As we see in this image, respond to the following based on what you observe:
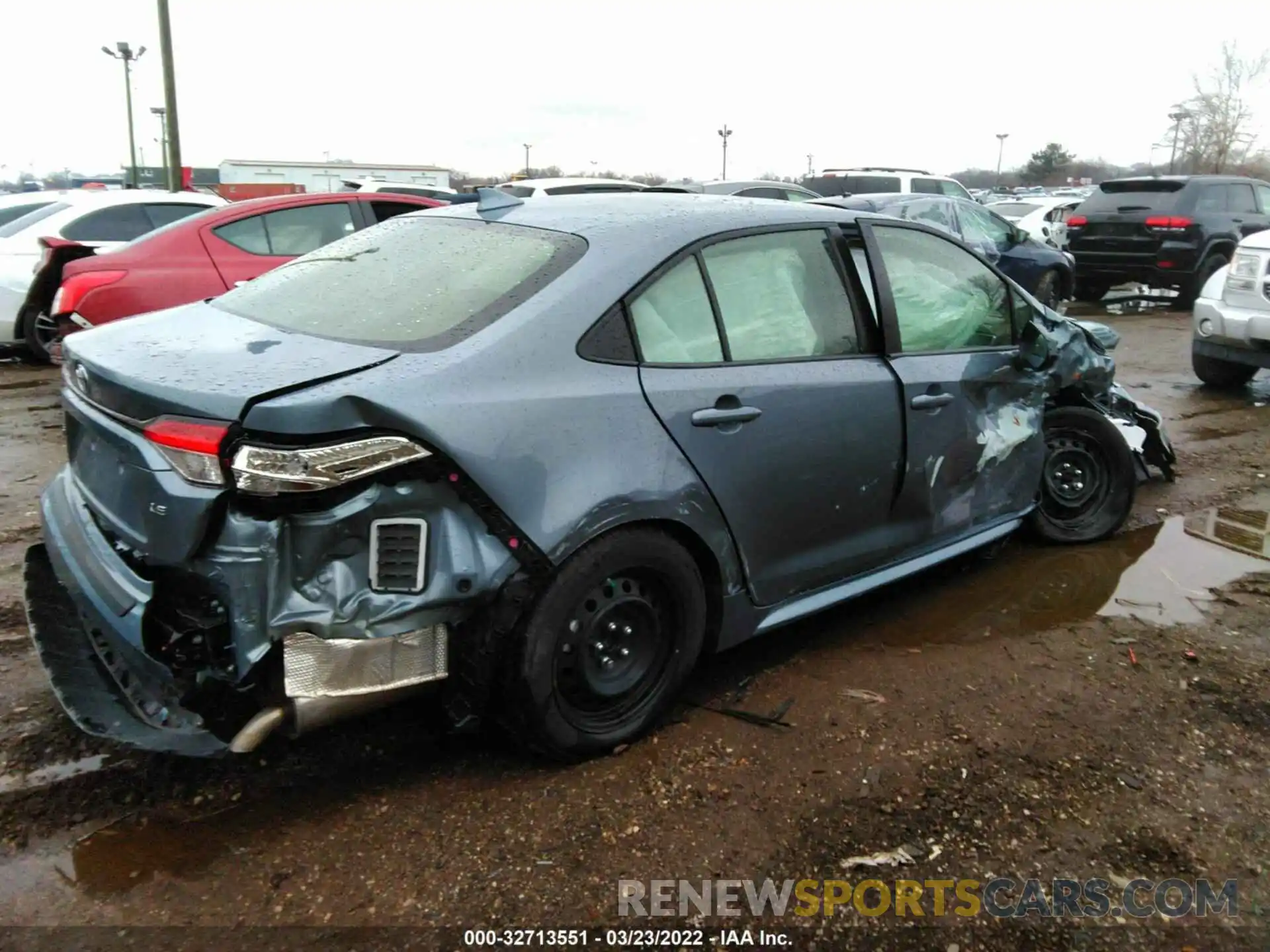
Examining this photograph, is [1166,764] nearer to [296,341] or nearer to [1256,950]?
[1256,950]

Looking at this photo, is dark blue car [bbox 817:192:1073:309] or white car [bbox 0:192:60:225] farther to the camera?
white car [bbox 0:192:60:225]

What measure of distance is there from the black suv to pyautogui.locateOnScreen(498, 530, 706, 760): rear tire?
12.9 metres

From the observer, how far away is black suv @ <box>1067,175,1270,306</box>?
1309 cm

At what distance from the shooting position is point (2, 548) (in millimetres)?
4352

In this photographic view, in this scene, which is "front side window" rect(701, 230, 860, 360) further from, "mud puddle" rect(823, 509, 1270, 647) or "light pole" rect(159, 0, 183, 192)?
"light pole" rect(159, 0, 183, 192)

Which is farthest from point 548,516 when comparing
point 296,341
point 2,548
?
A: point 2,548

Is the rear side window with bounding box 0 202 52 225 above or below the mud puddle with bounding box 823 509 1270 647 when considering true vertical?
above

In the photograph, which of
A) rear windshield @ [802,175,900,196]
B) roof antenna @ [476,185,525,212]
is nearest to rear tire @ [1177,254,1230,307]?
rear windshield @ [802,175,900,196]

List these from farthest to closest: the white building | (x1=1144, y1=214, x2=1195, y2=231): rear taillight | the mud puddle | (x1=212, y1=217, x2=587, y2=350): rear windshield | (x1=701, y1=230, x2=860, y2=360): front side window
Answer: the white building < (x1=1144, y1=214, x2=1195, y2=231): rear taillight < the mud puddle < (x1=701, y1=230, x2=860, y2=360): front side window < (x1=212, y1=217, x2=587, y2=350): rear windshield

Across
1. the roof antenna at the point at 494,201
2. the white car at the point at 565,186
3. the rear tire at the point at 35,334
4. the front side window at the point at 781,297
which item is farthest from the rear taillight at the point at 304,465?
the white car at the point at 565,186

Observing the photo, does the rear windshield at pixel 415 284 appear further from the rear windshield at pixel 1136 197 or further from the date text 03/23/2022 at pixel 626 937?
the rear windshield at pixel 1136 197

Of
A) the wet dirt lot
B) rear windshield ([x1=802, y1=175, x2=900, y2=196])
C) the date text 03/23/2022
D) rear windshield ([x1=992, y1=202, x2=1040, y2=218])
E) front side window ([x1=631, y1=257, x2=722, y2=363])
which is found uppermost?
rear windshield ([x1=802, y1=175, x2=900, y2=196])

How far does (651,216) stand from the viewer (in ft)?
10.4

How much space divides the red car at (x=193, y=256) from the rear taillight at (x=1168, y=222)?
1027cm
